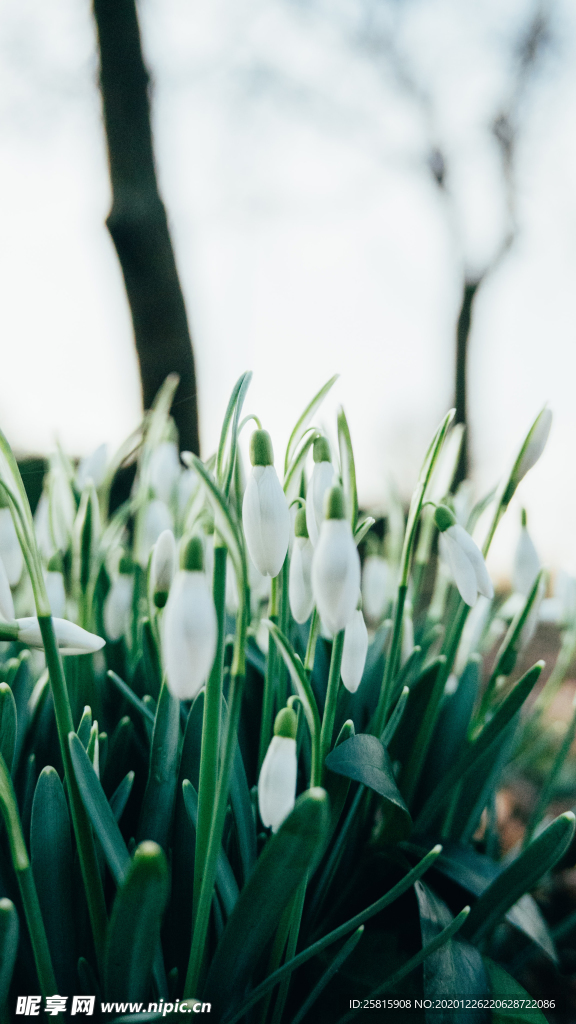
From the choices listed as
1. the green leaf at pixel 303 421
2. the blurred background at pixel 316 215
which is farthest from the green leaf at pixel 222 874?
the blurred background at pixel 316 215

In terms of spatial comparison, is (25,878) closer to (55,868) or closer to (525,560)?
(55,868)

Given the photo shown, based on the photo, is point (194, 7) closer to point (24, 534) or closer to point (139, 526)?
point (139, 526)

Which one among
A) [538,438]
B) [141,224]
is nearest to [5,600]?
[538,438]

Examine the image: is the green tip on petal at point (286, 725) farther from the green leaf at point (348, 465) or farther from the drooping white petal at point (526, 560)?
the drooping white petal at point (526, 560)

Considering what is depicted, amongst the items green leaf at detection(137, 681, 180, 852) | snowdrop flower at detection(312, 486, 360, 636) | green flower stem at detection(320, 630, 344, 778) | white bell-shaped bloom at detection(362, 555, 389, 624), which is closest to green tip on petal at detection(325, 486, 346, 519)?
snowdrop flower at detection(312, 486, 360, 636)

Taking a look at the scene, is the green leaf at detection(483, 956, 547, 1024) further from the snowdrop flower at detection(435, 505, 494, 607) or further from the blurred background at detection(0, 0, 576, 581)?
the blurred background at detection(0, 0, 576, 581)

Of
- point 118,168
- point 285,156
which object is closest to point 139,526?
point 118,168
